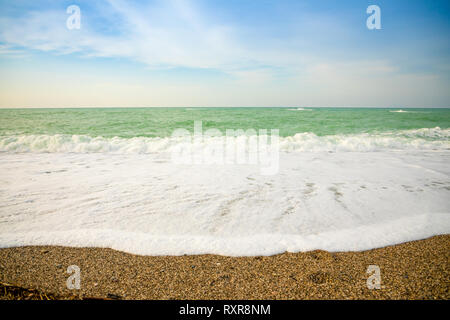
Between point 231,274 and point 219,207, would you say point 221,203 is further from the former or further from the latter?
point 231,274

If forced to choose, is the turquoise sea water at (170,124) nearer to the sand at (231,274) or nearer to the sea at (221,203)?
the sea at (221,203)

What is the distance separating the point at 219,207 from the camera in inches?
141

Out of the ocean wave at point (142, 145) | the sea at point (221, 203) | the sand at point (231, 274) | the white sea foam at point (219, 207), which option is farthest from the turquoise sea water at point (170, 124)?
the sand at point (231, 274)

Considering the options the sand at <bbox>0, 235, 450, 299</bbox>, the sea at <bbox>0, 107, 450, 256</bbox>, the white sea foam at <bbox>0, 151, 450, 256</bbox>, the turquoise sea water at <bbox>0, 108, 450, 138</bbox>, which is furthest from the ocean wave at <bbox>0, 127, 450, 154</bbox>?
the sand at <bbox>0, 235, 450, 299</bbox>

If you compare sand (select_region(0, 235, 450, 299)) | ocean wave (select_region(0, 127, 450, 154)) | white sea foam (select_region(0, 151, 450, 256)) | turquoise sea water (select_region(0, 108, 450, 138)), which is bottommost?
sand (select_region(0, 235, 450, 299))

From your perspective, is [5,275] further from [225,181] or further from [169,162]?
[169,162]

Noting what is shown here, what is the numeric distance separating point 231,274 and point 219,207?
1.52m

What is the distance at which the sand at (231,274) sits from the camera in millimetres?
1855

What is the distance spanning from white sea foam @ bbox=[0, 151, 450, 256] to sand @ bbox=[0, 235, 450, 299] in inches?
7.0

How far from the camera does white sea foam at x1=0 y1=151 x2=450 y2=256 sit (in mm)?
2668

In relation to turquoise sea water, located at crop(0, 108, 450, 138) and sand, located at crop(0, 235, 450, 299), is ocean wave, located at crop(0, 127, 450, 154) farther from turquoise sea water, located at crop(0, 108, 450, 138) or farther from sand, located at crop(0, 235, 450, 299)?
sand, located at crop(0, 235, 450, 299)

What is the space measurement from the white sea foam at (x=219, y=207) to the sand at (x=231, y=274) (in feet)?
0.59

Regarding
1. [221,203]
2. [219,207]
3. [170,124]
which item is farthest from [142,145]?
[170,124]

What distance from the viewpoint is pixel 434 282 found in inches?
77.3
